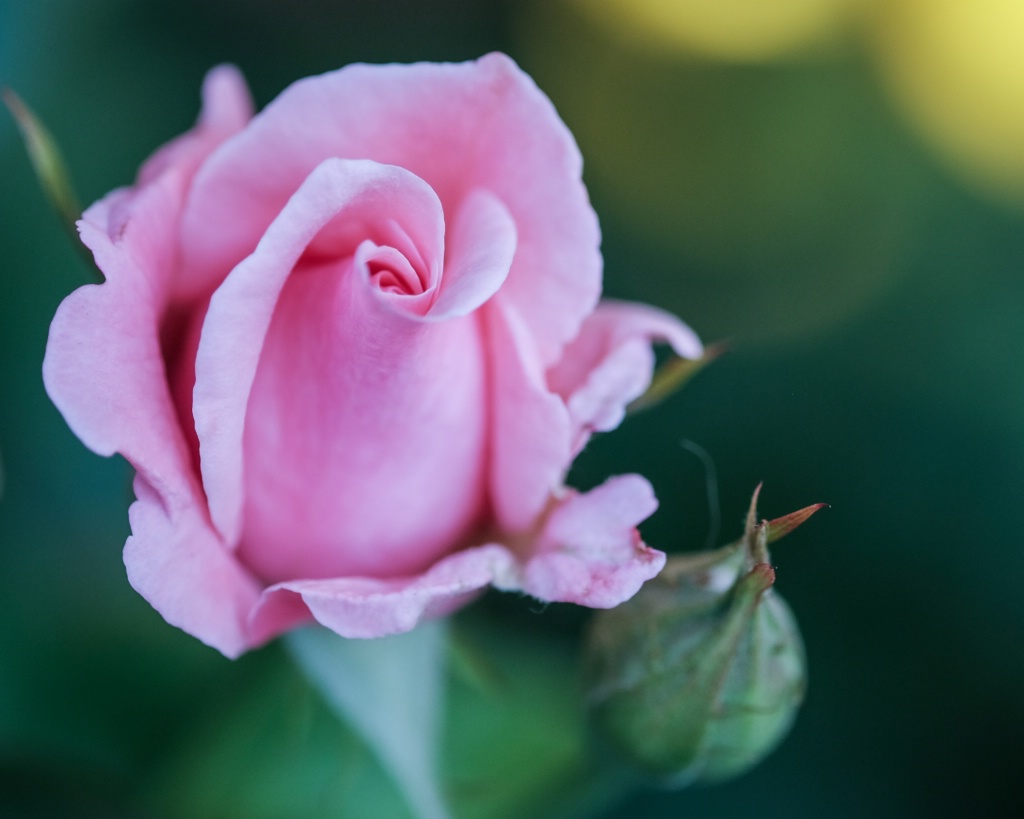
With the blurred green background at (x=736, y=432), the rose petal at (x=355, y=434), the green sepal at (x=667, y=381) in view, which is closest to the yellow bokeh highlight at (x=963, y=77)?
the blurred green background at (x=736, y=432)

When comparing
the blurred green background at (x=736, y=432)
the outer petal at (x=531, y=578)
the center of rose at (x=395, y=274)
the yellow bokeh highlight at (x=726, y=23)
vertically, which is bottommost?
the blurred green background at (x=736, y=432)

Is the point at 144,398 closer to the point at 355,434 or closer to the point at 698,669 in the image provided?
the point at 355,434

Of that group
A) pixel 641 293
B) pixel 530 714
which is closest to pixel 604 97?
pixel 641 293

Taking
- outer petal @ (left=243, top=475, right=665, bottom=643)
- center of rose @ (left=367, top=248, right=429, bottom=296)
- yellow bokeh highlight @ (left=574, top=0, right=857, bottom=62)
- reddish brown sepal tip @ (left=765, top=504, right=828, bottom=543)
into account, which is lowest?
outer petal @ (left=243, top=475, right=665, bottom=643)

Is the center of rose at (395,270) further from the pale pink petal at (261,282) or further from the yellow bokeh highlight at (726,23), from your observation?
the yellow bokeh highlight at (726,23)

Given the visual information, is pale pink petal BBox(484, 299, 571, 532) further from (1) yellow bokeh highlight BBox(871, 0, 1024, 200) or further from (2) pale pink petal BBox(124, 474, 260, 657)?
(1) yellow bokeh highlight BBox(871, 0, 1024, 200)

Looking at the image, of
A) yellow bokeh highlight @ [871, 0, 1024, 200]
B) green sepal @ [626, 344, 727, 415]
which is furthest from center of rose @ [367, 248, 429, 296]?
yellow bokeh highlight @ [871, 0, 1024, 200]

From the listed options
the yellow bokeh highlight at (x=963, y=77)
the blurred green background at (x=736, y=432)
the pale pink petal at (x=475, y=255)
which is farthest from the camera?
the yellow bokeh highlight at (x=963, y=77)

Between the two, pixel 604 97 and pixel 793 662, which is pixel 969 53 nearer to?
pixel 604 97
